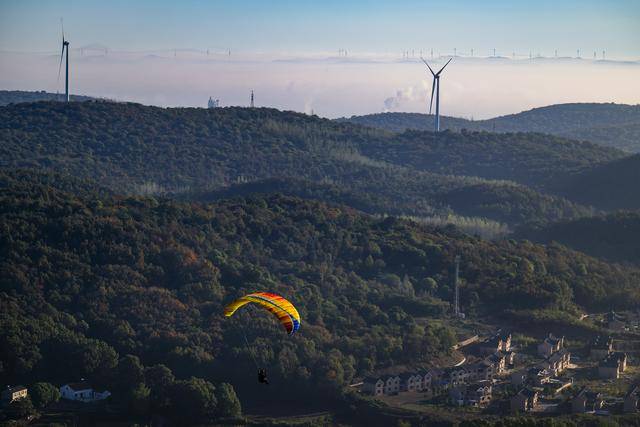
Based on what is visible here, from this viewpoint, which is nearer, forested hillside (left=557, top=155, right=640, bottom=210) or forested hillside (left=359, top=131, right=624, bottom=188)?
forested hillside (left=557, top=155, right=640, bottom=210)

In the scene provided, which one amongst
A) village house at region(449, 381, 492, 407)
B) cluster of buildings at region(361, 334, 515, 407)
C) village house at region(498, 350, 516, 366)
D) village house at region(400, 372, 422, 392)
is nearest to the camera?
village house at region(449, 381, 492, 407)

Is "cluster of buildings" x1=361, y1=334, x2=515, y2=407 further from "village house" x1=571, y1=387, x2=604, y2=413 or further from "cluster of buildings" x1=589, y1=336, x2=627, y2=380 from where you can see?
"cluster of buildings" x1=589, y1=336, x2=627, y2=380

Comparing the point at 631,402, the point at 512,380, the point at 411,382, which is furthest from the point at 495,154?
the point at 631,402

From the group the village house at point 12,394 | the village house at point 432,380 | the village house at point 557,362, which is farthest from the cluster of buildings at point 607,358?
the village house at point 12,394

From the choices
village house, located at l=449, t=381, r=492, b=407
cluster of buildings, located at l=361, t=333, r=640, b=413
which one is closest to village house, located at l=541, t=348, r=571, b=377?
cluster of buildings, located at l=361, t=333, r=640, b=413

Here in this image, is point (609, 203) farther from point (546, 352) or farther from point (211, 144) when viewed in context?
point (546, 352)

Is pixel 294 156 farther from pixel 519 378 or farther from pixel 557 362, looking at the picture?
pixel 519 378

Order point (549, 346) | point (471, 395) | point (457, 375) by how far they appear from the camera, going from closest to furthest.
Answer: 1. point (471, 395)
2. point (457, 375)
3. point (549, 346)
